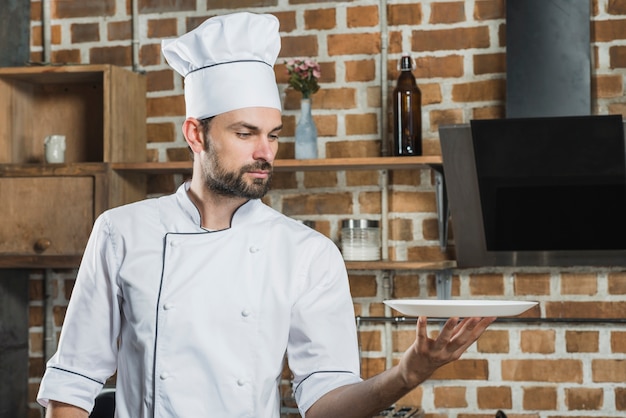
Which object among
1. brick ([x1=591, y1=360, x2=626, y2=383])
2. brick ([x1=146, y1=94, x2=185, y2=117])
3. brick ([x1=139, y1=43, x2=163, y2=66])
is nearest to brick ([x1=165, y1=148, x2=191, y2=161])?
brick ([x1=146, y1=94, x2=185, y2=117])

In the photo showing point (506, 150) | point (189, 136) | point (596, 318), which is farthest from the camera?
point (596, 318)

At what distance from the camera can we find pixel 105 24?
2857 mm

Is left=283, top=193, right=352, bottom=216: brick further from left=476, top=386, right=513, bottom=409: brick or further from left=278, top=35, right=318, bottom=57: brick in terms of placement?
left=476, top=386, right=513, bottom=409: brick

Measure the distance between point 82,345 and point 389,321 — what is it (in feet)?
4.17

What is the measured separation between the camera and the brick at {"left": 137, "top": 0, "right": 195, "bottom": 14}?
110 inches

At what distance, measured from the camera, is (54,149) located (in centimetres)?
263

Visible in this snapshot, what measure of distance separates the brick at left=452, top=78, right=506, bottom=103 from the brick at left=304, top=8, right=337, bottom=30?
41cm

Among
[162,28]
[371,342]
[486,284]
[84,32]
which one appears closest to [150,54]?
[162,28]

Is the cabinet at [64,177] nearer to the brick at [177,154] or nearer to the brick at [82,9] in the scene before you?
the brick at [177,154]

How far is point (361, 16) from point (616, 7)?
2.35ft

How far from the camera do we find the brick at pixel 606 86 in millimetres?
2533

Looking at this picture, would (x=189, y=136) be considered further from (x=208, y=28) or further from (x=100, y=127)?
(x=100, y=127)

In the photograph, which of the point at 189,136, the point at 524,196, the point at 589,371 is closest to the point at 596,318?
the point at 589,371

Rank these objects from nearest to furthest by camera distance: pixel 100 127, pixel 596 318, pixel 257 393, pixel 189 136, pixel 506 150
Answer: pixel 257 393
pixel 189 136
pixel 506 150
pixel 596 318
pixel 100 127
